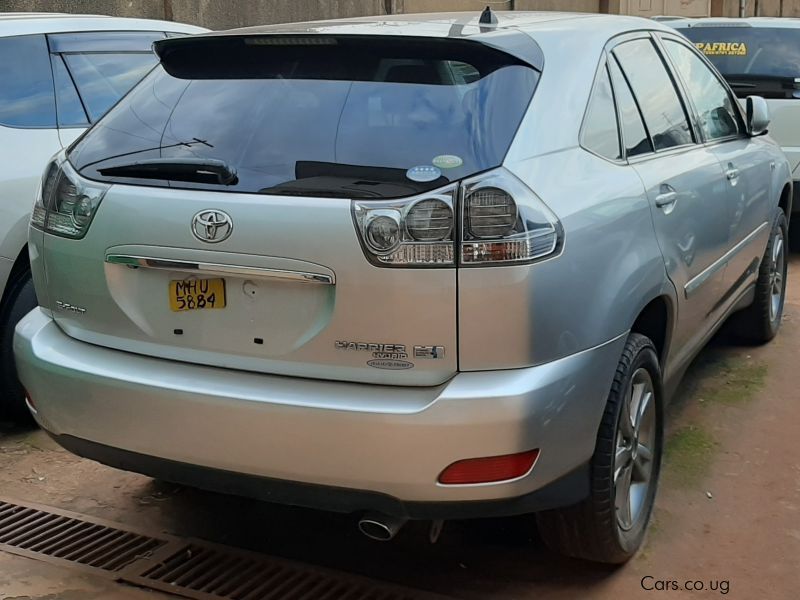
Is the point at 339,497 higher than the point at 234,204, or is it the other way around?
the point at 234,204

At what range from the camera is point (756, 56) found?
25.8ft

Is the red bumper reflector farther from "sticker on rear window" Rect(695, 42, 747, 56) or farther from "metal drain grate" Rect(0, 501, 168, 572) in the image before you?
"sticker on rear window" Rect(695, 42, 747, 56)

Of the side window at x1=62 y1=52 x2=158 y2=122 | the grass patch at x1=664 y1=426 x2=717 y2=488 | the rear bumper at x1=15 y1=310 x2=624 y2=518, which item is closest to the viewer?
the rear bumper at x1=15 y1=310 x2=624 y2=518

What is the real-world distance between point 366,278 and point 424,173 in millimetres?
317

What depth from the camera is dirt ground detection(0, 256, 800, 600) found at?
124 inches

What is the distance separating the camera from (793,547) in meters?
3.35

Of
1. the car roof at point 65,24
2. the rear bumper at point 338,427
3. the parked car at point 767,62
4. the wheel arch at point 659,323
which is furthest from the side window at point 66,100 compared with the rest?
the parked car at point 767,62

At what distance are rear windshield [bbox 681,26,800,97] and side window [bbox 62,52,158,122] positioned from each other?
4747 millimetres

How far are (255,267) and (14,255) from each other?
79.3 inches

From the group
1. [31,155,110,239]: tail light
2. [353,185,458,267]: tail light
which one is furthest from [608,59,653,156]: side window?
[31,155,110,239]: tail light

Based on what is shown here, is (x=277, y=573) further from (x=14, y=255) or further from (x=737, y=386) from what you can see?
(x=737, y=386)

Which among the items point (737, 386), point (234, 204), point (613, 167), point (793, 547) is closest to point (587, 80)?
point (613, 167)

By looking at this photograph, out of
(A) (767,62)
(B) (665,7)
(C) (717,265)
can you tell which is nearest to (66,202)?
(C) (717,265)

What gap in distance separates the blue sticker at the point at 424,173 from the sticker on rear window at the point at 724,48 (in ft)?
20.0
